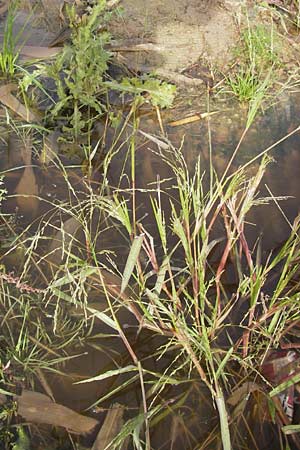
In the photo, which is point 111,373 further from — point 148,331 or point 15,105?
point 15,105

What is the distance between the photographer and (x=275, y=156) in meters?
2.60

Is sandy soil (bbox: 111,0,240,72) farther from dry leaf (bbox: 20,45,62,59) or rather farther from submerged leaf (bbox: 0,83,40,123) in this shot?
submerged leaf (bbox: 0,83,40,123)

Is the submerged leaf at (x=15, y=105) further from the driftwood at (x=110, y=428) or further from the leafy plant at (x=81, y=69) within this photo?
the driftwood at (x=110, y=428)

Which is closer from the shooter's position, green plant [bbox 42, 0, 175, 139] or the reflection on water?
the reflection on water

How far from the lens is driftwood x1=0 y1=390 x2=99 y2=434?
5.63 feet

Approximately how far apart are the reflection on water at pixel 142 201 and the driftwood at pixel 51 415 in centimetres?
→ 6

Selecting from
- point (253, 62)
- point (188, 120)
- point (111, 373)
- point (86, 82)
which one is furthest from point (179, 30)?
point (111, 373)

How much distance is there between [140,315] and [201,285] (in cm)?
26

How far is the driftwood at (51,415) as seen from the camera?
5.63 feet

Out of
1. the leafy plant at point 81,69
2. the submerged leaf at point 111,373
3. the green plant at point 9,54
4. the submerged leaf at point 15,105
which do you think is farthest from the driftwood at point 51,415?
the green plant at point 9,54

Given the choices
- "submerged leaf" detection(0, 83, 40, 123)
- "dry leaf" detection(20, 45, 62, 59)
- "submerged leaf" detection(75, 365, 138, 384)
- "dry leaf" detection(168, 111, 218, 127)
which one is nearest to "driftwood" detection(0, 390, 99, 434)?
"submerged leaf" detection(75, 365, 138, 384)

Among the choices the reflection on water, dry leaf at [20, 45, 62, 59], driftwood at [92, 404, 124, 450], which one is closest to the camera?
driftwood at [92, 404, 124, 450]

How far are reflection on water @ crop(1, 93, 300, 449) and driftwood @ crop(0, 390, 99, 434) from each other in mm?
61

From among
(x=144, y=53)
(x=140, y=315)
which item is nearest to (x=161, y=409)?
(x=140, y=315)
